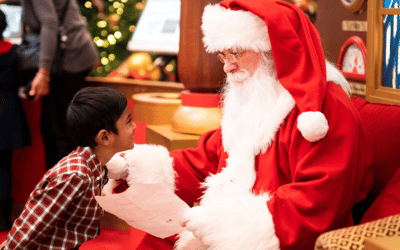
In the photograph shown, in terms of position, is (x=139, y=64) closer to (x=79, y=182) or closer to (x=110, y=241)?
(x=110, y=241)

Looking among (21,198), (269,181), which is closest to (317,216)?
(269,181)

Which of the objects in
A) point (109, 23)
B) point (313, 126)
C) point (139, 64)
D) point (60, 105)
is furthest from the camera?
point (109, 23)

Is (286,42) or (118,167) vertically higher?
(286,42)

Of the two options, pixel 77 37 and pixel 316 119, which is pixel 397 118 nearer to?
pixel 316 119

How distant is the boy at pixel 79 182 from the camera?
51.8 inches

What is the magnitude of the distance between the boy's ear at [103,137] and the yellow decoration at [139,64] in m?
2.08

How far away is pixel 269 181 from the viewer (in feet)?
4.40

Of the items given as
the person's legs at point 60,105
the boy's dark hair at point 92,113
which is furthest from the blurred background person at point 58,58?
the boy's dark hair at point 92,113

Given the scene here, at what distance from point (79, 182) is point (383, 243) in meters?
0.84

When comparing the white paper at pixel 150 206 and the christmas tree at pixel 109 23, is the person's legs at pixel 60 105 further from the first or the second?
the white paper at pixel 150 206

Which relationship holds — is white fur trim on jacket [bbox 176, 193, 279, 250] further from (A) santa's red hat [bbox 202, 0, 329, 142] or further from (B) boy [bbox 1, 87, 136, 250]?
(B) boy [bbox 1, 87, 136, 250]

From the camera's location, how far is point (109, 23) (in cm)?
380

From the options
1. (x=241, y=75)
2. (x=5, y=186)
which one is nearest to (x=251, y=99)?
(x=241, y=75)

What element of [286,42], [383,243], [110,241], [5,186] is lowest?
[110,241]
